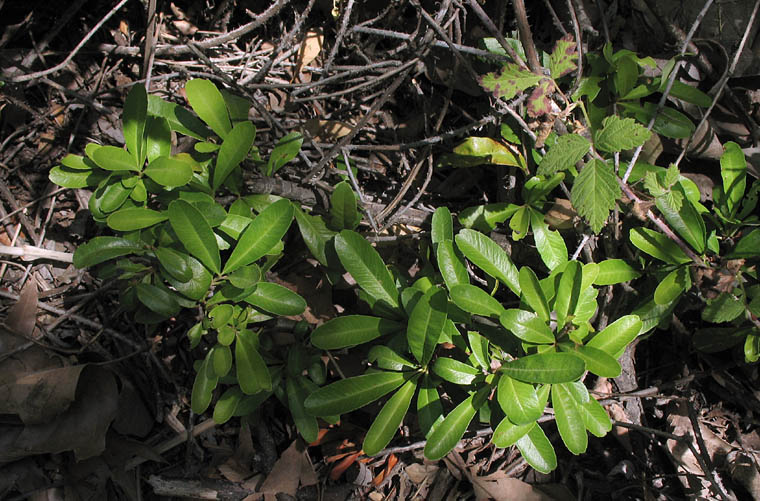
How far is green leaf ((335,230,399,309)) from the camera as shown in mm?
1586

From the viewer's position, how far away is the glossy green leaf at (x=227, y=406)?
65.6 inches

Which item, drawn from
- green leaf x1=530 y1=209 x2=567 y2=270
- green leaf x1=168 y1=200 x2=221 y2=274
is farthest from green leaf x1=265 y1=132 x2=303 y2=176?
green leaf x1=530 y1=209 x2=567 y2=270

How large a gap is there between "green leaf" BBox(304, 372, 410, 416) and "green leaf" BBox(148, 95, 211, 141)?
3.44 feet

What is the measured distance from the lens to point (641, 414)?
6.54ft

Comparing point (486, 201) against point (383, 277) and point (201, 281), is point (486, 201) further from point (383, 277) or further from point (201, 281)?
point (201, 281)

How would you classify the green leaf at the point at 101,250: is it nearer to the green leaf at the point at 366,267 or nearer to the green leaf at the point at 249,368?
the green leaf at the point at 249,368

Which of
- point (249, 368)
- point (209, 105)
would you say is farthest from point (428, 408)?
point (209, 105)

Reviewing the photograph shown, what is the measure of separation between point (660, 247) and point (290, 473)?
5.02ft

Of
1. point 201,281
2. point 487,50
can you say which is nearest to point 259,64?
point 487,50

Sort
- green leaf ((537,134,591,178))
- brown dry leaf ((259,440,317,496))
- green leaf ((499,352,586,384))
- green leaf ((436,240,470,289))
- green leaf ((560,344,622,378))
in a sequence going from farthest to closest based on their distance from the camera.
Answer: brown dry leaf ((259,440,317,496)) < green leaf ((436,240,470,289)) < green leaf ((537,134,591,178)) < green leaf ((560,344,622,378)) < green leaf ((499,352,586,384))

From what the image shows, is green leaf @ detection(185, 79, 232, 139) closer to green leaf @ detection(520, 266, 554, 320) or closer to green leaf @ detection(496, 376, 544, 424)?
green leaf @ detection(520, 266, 554, 320)

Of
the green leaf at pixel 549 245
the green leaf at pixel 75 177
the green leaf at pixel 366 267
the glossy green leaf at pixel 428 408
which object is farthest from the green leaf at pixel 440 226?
the green leaf at pixel 75 177

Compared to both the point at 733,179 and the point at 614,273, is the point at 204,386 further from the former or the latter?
the point at 733,179

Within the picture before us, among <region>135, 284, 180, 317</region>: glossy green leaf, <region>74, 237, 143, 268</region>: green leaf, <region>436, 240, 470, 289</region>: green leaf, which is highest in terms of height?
<region>74, 237, 143, 268</region>: green leaf
